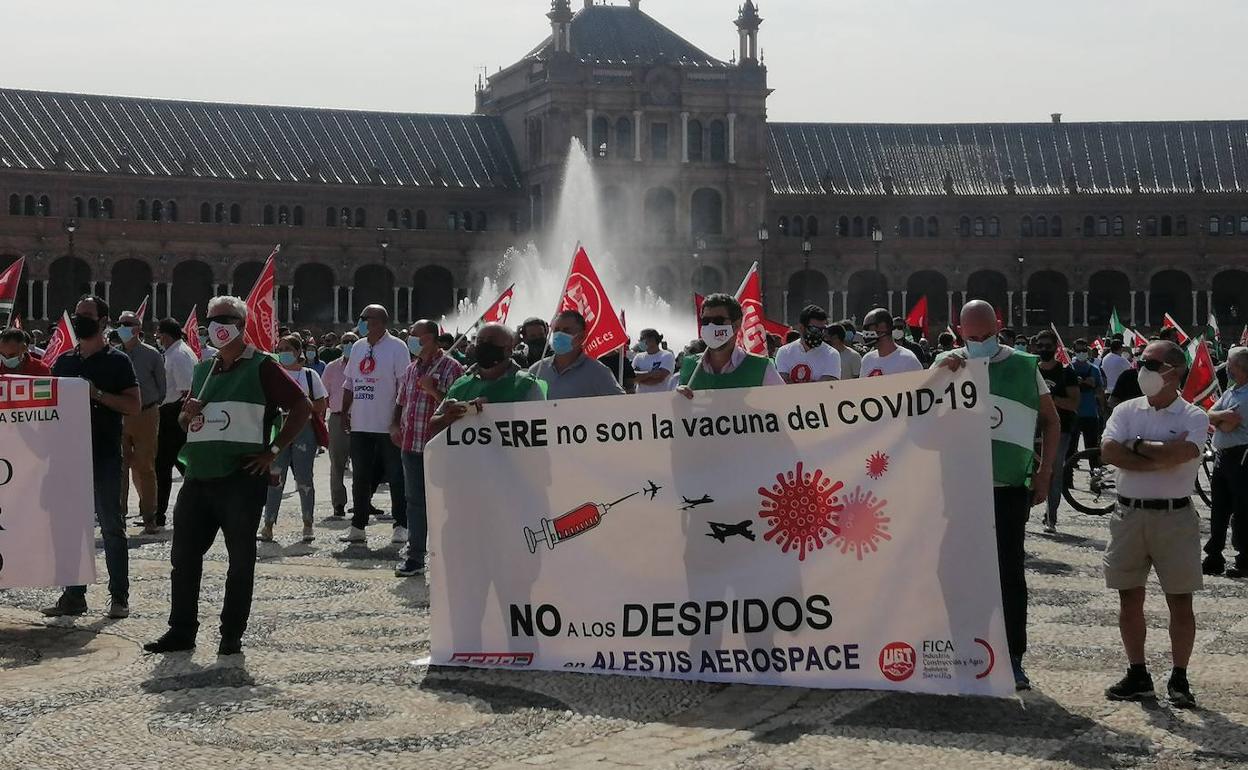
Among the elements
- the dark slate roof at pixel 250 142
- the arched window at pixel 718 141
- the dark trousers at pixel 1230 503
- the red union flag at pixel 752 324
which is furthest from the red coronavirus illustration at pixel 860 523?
the arched window at pixel 718 141

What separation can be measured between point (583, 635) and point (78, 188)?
2745 inches

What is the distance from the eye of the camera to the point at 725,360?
30.3ft

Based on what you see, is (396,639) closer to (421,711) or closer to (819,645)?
(421,711)

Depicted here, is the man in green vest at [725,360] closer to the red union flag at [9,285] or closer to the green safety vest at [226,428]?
the green safety vest at [226,428]

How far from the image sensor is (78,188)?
243 ft

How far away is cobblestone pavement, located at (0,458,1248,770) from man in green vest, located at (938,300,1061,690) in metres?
0.47

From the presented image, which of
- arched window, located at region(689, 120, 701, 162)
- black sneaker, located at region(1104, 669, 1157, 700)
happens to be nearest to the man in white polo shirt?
black sneaker, located at region(1104, 669, 1157, 700)

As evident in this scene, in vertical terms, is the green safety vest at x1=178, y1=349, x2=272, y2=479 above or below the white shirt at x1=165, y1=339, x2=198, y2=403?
below

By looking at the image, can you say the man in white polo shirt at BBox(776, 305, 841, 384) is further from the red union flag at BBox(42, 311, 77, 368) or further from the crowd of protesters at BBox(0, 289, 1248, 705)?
the red union flag at BBox(42, 311, 77, 368)

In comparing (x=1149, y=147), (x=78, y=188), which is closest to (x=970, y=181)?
(x=1149, y=147)

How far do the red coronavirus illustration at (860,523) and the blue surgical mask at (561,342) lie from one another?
102 inches

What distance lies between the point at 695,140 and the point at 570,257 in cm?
1037

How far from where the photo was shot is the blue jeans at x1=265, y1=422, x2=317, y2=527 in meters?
15.6

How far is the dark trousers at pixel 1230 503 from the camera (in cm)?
1359
